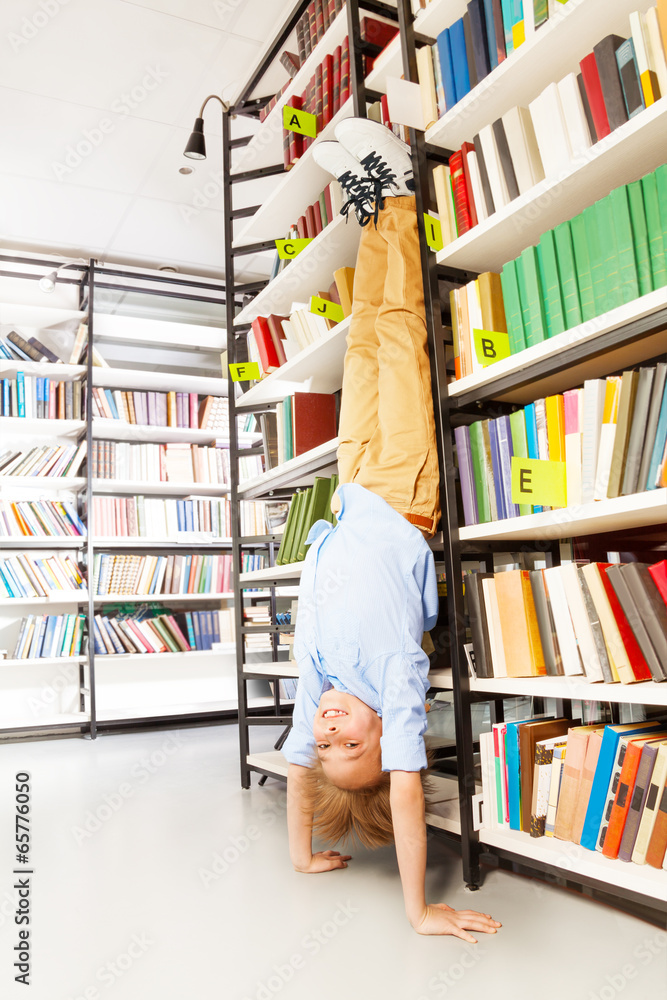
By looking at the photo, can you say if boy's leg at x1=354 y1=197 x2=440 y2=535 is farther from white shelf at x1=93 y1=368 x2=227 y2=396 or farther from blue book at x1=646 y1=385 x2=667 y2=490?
white shelf at x1=93 y1=368 x2=227 y2=396

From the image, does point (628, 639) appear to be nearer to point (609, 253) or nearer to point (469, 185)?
point (609, 253)

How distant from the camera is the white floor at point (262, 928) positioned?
1.28m

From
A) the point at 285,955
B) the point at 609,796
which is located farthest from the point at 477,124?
the point at 285,955

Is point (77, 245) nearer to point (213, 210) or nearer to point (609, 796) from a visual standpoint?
point (213, 210)

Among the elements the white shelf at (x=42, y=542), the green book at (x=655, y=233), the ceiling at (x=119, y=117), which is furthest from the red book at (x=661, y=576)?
the white shelf at (x=42, y=542)

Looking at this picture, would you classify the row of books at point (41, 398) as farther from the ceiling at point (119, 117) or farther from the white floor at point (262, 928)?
the white floor at point (262, 928)

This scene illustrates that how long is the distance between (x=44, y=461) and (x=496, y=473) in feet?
11.3

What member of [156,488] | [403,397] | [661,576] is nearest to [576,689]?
[661,576]

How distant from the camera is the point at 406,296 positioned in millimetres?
1904

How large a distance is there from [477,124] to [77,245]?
329 centimetres

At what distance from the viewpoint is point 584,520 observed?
1.54m

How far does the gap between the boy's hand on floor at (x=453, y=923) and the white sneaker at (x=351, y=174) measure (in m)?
1.72

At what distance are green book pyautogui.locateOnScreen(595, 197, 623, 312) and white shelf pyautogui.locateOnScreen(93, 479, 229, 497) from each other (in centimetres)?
350

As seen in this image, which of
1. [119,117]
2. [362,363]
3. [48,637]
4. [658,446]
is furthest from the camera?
[48,637]
